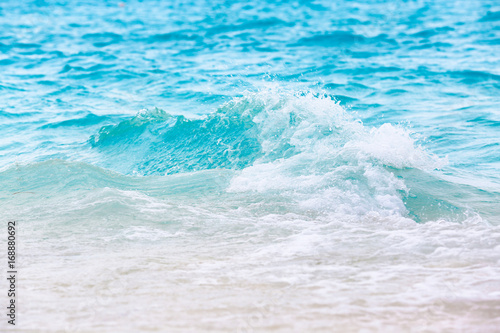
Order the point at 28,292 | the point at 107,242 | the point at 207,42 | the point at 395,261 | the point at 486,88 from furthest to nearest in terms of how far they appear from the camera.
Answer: the point at 207,42, the point at 486,88, the point at 107,242, the point at 395,261, the point at 28,292

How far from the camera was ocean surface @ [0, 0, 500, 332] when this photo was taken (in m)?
2.93

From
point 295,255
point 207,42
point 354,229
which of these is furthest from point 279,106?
point 207,42

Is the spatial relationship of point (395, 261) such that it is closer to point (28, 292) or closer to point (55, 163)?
point (28, 292)

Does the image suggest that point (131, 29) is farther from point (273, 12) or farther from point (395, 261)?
point (395, 261)

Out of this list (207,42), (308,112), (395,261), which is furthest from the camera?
(207,42)

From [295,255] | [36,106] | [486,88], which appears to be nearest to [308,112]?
[295,255]

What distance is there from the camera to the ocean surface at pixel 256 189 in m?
2.93

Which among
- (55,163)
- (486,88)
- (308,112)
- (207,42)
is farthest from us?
(207,42)

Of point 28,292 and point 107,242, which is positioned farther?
point 107,242

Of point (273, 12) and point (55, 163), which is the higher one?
point (273, 12)

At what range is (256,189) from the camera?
5625 millimetres

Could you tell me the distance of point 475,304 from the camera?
A: 2.84 m

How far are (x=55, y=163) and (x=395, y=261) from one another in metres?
5.16

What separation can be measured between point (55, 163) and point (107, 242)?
3.24 m
